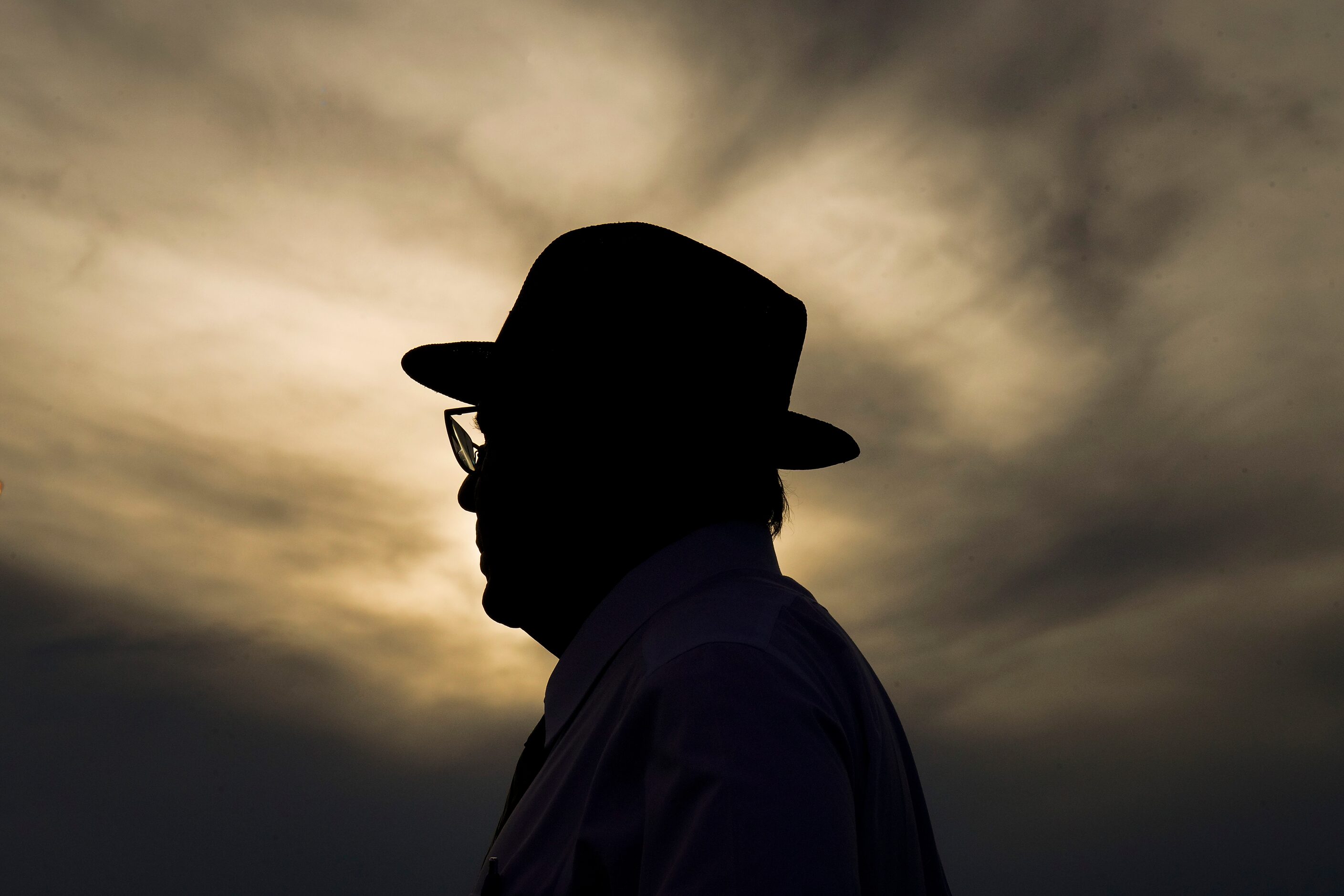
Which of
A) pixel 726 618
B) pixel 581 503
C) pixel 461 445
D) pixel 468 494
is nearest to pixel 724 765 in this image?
pixel 726 618

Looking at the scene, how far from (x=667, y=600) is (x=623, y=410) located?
2.52ft

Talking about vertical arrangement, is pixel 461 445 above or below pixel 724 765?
above

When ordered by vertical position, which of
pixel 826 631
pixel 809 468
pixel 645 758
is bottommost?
pixel 645 758

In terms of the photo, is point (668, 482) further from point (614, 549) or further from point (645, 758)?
point (645, 758)

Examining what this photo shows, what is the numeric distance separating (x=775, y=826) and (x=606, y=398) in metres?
1.78

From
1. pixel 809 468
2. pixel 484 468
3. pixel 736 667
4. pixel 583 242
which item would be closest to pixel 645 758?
pixel 736 667

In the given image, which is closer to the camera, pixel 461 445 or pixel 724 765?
pixel 724 765

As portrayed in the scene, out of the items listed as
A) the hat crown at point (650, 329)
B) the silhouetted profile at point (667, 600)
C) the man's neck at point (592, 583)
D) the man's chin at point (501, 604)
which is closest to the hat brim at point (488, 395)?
the silhouetted profile at point (667, 600)

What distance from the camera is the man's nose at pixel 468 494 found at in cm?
398

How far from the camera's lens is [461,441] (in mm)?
4586

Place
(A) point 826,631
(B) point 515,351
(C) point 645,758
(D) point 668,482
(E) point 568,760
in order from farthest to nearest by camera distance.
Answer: (B) point 515,351 → (D) point 668,482 → (E) point 568,760 → (A) point 826,631 → (C) point 645,758

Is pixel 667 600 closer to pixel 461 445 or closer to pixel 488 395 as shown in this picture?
pixel 488 395

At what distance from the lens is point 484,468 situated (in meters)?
3.44

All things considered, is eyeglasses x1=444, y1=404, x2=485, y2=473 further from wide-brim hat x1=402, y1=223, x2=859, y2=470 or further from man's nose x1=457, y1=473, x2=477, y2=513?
wide-brim hat x1=402, y1=223, x2=859, y2=470
